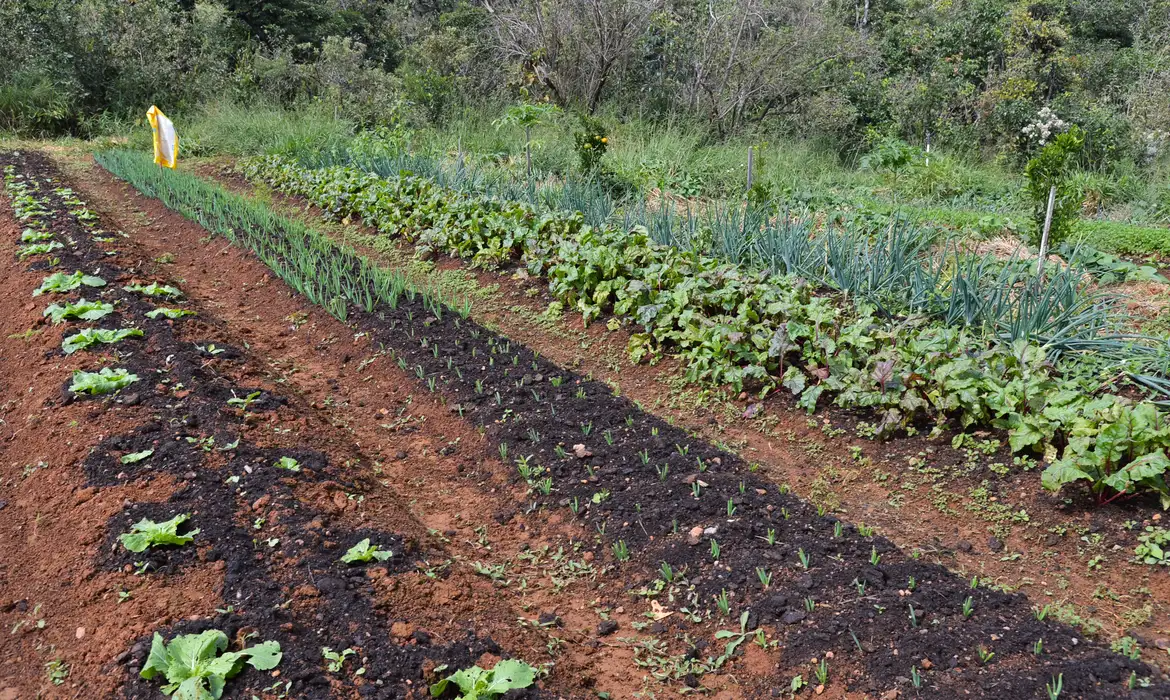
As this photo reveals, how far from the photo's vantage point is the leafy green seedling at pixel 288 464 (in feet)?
11.6

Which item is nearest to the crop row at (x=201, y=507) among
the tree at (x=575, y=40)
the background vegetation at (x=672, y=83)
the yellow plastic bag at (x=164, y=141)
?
the yellow plastic bag at (x=164, y=141)

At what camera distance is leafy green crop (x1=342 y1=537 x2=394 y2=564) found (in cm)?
290

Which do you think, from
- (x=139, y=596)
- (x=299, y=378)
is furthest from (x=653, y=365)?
(x=139, y=596)

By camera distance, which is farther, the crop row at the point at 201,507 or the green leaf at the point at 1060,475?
the green leaf at the point at 1060,475

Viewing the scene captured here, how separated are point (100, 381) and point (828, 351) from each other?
361 centimetres

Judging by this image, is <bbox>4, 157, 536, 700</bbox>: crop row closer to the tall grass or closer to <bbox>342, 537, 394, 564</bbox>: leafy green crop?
<bbox>342, 537, 394, 564</bbox>: leafy green crop

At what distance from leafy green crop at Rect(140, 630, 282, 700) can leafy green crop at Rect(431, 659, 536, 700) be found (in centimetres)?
50

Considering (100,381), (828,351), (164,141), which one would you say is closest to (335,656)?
(100,381)

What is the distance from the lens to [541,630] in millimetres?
2873

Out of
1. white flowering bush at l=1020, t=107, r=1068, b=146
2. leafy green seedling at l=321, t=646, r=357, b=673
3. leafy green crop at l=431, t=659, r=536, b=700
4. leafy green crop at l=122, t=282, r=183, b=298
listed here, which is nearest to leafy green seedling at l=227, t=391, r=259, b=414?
leafy green crop at l=122, t=282, r=183, b=298

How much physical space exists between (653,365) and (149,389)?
2.67 metres

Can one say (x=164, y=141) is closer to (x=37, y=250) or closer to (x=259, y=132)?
(x=37, y=250)

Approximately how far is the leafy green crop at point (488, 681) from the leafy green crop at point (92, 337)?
10.9ft

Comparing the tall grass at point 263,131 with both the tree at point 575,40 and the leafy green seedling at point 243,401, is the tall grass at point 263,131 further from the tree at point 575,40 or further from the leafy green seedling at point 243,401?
the leafy green seedling at point 243,401
